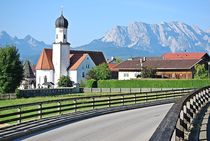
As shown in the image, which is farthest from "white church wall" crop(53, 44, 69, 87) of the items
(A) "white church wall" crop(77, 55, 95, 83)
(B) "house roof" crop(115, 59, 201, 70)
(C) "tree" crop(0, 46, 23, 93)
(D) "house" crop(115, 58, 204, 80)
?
(C) "tree" crop(0, 46, 23, 93)

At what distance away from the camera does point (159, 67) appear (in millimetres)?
108312

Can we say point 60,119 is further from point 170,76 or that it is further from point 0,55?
point 170,76

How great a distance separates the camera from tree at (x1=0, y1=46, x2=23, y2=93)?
255ft

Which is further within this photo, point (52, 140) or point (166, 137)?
point (52, 140)

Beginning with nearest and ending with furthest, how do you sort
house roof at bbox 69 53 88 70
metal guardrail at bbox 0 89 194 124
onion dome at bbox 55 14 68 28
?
metal guardrail at bbox 0 89 194 124 < house roof at bbox 69 53 88 70 < onion dome at bbox 55 14 68 28

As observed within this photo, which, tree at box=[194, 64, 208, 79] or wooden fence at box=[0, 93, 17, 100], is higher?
tree at box=[194, 64, 208, 79]

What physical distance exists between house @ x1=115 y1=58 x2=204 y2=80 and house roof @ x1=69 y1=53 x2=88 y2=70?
1045 centimetres

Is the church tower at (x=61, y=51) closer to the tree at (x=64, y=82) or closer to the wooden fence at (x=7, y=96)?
the tree at (x=64, y=82)

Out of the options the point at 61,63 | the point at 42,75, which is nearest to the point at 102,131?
the point at 61,63

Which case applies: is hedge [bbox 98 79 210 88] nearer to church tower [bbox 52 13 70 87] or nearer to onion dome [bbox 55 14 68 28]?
church tower [bbox 52 13 70 87]

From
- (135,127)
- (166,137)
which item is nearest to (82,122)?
(135,127)

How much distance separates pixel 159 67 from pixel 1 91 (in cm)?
4381

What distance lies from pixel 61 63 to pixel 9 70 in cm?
3988

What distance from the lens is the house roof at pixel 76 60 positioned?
117312mm
